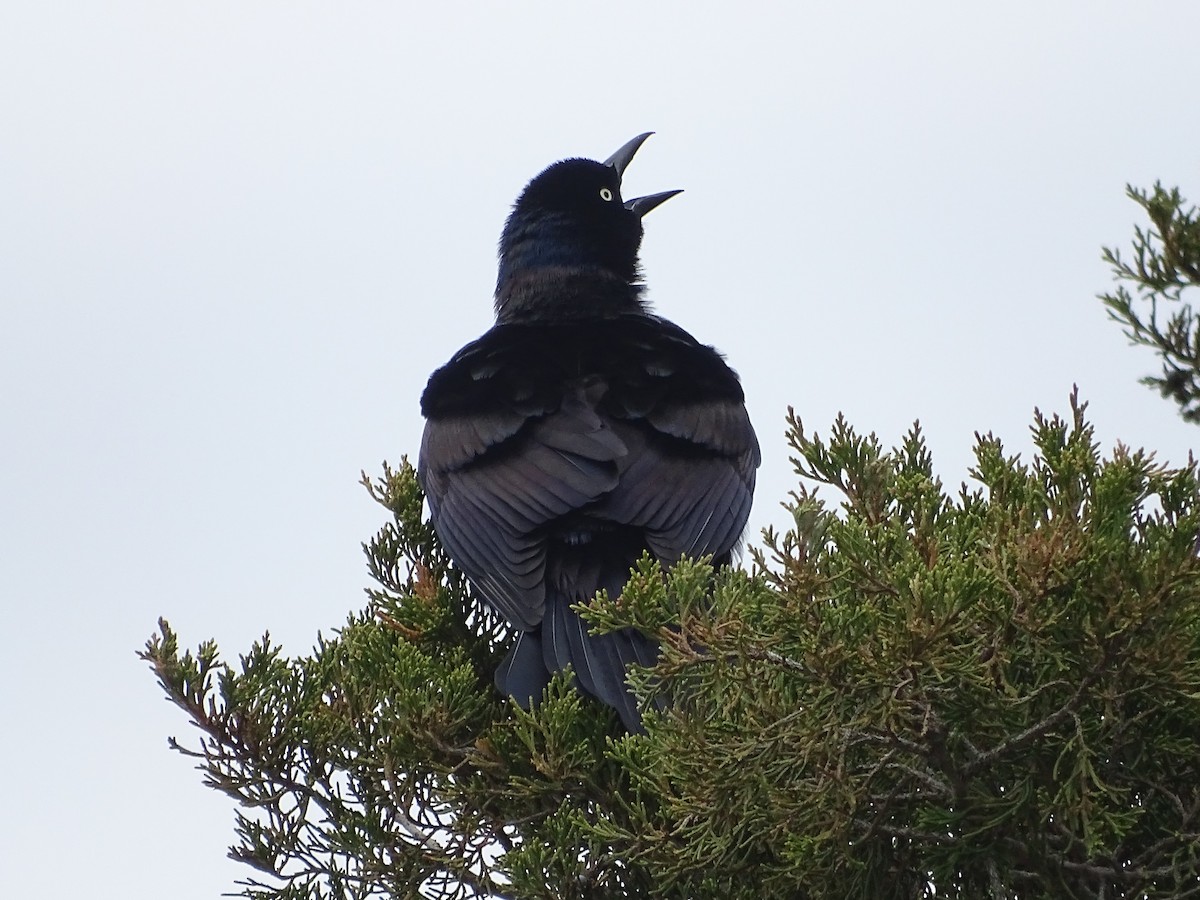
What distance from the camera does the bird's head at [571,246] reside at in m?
6.89

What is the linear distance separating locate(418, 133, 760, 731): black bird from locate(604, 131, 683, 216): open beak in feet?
4.10

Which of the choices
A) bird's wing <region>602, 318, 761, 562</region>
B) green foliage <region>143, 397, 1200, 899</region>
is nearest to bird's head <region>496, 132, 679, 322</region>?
bird's wing <region>602, 318, 761, 562</region>

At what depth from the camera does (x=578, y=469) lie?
519 centimetres

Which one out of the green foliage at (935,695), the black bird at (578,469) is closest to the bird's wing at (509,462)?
the black bird at (578,469)

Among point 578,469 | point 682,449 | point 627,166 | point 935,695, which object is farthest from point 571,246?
point 935,695

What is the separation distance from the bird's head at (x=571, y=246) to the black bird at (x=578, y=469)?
28 cm

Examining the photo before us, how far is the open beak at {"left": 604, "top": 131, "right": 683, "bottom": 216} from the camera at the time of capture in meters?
7.70

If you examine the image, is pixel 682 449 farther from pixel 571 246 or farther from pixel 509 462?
pixel 571 246

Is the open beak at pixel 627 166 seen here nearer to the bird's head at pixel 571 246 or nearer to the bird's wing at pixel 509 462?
the bird's head at pixel 571 246

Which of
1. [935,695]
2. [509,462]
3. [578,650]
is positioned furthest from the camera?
[509,462]

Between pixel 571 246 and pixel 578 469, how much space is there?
221 centimetres

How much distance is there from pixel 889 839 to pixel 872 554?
67cm

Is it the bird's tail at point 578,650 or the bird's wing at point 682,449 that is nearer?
the bird's tail at point 578,650

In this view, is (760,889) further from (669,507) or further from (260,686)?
(669,507)
